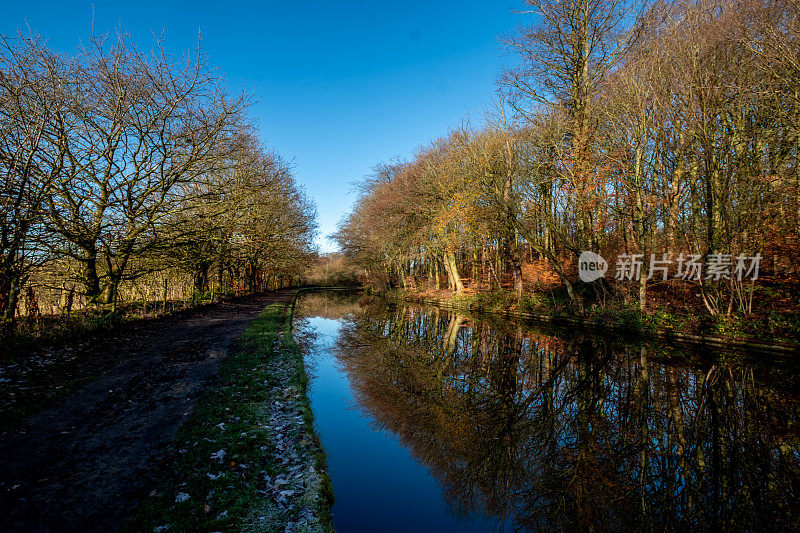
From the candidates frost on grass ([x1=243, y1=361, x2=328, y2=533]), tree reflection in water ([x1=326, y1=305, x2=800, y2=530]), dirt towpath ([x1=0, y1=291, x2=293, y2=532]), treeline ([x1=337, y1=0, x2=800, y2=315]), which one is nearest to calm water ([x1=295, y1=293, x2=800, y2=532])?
tree reflection in water ([x1=326, y1=305, x2=800, y2=530])

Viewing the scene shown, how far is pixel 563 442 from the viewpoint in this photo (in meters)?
5.55

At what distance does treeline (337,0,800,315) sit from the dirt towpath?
1473 centimetres

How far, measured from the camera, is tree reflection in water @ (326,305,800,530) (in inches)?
161

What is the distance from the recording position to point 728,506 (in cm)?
402

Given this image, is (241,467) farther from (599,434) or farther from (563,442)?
(599,434)

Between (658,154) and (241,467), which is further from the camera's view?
(658,154)

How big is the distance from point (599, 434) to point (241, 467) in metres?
5.59

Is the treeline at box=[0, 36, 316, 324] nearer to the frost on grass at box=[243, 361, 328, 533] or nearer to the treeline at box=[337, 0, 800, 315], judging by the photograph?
the frost on grass at box=[243, 361, 328, 533]

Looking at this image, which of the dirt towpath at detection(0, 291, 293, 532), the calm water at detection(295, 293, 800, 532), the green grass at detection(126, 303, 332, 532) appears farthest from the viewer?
the calm water at detection(295, 293, 800, 532)

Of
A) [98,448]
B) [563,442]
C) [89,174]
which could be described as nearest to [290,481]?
[98,448]

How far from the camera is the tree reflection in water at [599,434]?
161 inches

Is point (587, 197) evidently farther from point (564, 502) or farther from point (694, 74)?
point (564, 502)

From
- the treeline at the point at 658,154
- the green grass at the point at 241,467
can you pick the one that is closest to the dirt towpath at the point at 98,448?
the green grass at the point at 241,467

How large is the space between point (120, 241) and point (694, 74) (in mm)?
19706
